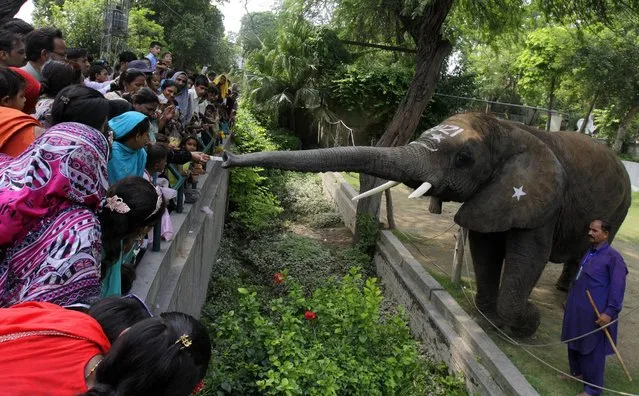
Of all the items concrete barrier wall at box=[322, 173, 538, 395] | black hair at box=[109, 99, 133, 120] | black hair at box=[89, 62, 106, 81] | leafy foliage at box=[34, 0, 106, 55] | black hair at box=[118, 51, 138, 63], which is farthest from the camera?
leafy foliage at box=[34, 0, 106, 55]

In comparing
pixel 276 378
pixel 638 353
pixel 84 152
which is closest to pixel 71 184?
pixel 84 152

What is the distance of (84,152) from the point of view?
7.97ft

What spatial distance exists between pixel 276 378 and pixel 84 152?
2.64 meters

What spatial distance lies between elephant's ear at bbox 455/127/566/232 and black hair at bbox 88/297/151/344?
414 centimetres

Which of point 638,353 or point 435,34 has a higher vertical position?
point 435,34

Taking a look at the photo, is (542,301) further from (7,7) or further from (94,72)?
(7,7)

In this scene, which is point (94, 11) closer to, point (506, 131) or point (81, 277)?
point (506, 131)

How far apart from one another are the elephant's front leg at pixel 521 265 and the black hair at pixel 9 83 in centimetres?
455

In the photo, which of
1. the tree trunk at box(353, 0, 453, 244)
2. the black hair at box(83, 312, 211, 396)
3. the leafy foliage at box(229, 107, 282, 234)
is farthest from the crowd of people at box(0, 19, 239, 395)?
the leafy foliage at box(229, 107, 282, 234)

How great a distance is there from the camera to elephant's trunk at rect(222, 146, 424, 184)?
4.48 meters

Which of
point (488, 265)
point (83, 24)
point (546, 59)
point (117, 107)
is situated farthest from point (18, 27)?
point (546, 59)

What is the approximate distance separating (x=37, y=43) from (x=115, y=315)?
3.74 metres

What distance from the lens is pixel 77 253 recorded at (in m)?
2.24

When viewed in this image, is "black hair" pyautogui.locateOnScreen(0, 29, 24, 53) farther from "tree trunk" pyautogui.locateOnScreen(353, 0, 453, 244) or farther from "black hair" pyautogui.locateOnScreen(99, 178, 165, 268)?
"tree trunk" pyautogui.locateOnScreen(353, 0, 453, 244)
